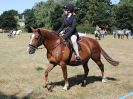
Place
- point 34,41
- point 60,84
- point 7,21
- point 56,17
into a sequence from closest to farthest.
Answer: point 34,41, point 60,84, point 56,17, point 7,21

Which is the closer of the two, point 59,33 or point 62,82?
point 59,33

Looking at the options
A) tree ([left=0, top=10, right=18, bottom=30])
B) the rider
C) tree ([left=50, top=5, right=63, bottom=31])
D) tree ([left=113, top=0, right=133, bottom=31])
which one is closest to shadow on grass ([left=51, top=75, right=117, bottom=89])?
the rider

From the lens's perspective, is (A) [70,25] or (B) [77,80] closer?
(A) [70,25]

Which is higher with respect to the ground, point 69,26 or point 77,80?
point 69,26

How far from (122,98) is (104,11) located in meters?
107

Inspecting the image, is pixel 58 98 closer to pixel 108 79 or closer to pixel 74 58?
pixel 74 58

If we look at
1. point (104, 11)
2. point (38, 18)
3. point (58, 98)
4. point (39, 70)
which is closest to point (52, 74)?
point (39, 70)

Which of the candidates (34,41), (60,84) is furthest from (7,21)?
(34,41)

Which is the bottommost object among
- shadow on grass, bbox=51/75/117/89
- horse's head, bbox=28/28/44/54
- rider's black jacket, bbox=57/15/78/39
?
shadow on grass, bbox=51/75/117/89

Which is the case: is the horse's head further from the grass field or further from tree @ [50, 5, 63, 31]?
tree @ [50, 5, 63, 31]

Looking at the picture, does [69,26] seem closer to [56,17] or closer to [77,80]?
[77,80]

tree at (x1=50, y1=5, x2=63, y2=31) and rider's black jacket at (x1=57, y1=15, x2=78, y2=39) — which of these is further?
tree at (x1=50, y1=5, x2=63, y2=31)

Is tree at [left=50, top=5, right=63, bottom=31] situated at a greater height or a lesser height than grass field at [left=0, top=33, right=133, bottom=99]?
lesser

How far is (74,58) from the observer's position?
13.3 meters
